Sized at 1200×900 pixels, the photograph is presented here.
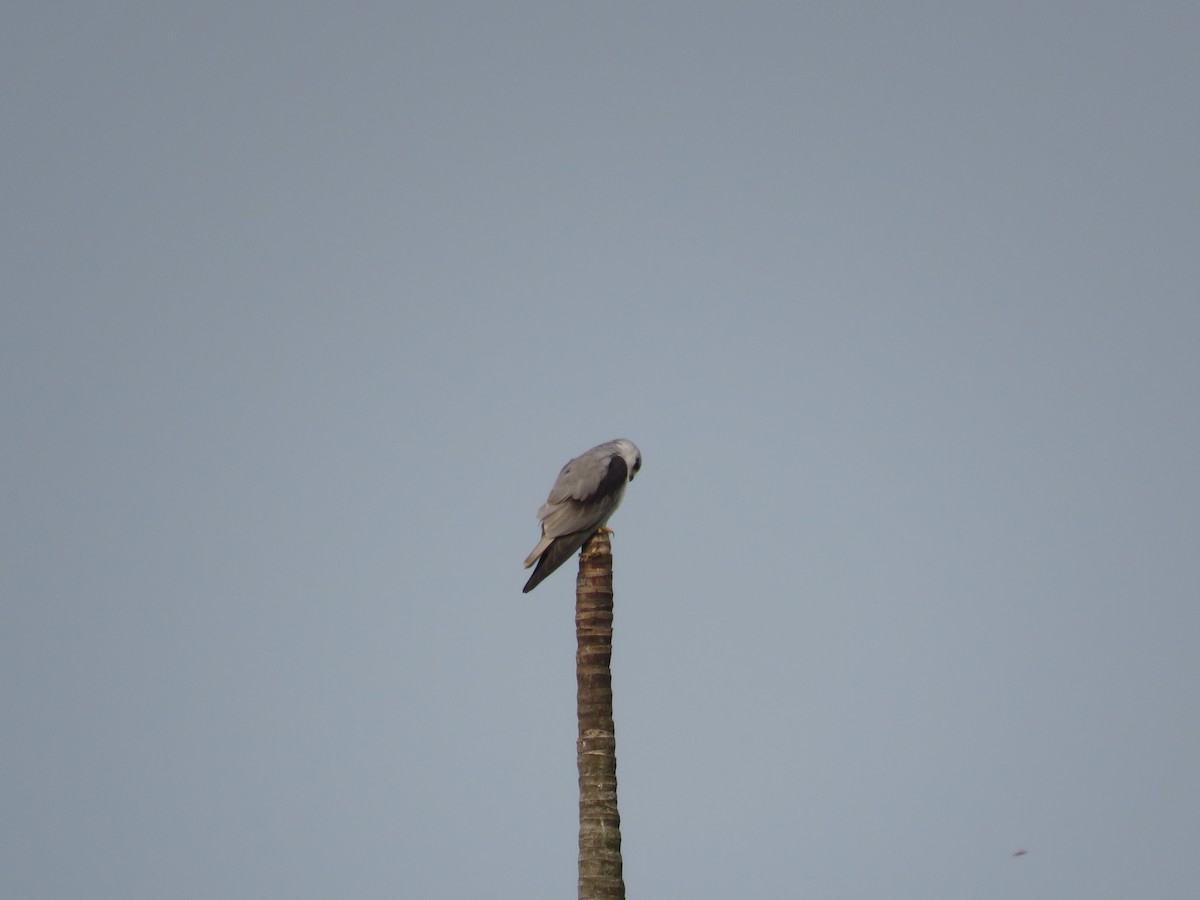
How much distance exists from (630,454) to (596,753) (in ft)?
18.3

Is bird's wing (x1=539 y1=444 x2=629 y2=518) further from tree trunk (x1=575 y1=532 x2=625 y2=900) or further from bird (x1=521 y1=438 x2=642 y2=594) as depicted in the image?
tree trunk (x1=575 y1=532 x2=625 y2=900)

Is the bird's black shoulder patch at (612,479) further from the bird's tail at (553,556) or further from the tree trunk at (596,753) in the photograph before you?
the tree trunk at (596,753)

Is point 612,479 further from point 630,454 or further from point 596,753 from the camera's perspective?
point 596,753

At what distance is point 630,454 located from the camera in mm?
23359

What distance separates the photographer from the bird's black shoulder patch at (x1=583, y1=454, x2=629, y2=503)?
22.0m

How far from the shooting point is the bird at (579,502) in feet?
70.1

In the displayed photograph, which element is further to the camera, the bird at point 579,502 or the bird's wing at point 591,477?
the bird's wing at point 591,477

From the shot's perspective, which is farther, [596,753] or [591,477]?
[591,477]

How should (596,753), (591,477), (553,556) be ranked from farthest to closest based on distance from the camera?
(591,477) < (553,556) < (596,753)

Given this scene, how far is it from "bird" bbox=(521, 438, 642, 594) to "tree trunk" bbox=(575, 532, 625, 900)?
1.96 m

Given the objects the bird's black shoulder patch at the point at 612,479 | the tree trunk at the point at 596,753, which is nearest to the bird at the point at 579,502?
the bird's black shoulder patch at the point at 612,479

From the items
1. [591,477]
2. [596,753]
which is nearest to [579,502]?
[591,477]

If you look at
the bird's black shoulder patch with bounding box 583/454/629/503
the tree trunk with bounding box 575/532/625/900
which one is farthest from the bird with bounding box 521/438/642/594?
the tree trunk with bounding box 575/532/625/900

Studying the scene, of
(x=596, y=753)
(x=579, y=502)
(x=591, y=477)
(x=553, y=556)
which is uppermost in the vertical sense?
(x=591, y=477)
